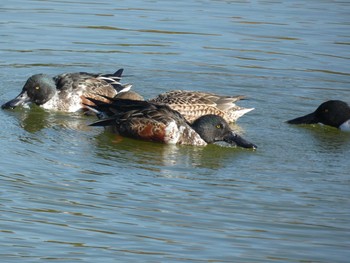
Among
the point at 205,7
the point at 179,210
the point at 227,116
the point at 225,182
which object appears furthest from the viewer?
the point at 205,7

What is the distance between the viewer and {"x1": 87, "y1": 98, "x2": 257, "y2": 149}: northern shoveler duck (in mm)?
11719

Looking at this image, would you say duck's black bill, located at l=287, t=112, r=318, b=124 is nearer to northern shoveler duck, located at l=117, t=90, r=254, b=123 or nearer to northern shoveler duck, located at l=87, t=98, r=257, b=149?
northern shoveler duck, located at l=117, t=90, r=254, b=123

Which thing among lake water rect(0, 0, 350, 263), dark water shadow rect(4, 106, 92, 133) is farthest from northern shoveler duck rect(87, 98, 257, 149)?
dark water shadow rect(4, 106, 92, 133)

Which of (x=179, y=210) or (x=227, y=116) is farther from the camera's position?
(x=227, y=116)

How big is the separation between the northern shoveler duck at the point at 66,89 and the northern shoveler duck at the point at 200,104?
1.23 metres

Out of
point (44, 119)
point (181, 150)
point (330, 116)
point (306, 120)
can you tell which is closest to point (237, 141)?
point (181, 150)

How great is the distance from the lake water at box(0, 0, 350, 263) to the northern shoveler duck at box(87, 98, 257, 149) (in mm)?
129

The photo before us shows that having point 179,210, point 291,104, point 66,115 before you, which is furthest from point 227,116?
point 179,210

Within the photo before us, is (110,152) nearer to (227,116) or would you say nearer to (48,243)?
(227,116)

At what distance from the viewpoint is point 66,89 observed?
13.7m

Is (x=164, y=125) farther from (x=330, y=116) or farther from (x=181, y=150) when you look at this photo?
(x=330, y=116)

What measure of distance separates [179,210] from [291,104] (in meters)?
5.08

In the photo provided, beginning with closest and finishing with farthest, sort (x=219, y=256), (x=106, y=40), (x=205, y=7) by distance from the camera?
1. (x=219, y=256)
2. (x=106, y=40)
3. (x=205, y=7)

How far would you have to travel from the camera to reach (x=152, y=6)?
19312 mm
